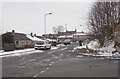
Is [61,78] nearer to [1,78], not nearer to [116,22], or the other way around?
[1,78]

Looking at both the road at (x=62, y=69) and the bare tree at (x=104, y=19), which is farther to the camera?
the bare tree at (x=104, y=19)

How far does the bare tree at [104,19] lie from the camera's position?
3956 cm

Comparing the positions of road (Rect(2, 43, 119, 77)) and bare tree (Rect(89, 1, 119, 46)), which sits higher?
bare tree (Rect(89, 1, 119, 46))

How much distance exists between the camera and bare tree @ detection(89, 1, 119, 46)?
39562 mm

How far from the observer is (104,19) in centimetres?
4272

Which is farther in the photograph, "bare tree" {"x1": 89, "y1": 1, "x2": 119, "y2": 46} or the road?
"bare tree" {"x1": 89, "y1": 1, "x2": 119, "y2": 46}

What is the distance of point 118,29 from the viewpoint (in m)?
37.5

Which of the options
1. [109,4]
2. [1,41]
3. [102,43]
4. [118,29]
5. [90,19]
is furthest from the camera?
[1,41]

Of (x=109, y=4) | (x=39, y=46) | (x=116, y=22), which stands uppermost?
(x=109, y=4)

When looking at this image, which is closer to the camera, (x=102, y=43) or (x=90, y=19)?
(x=102, y=43)

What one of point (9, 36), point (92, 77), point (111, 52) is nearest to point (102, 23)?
point (111, 52)

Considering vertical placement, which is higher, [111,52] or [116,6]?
[116,6]

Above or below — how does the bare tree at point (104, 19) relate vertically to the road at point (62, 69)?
above

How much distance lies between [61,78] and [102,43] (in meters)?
31.5
